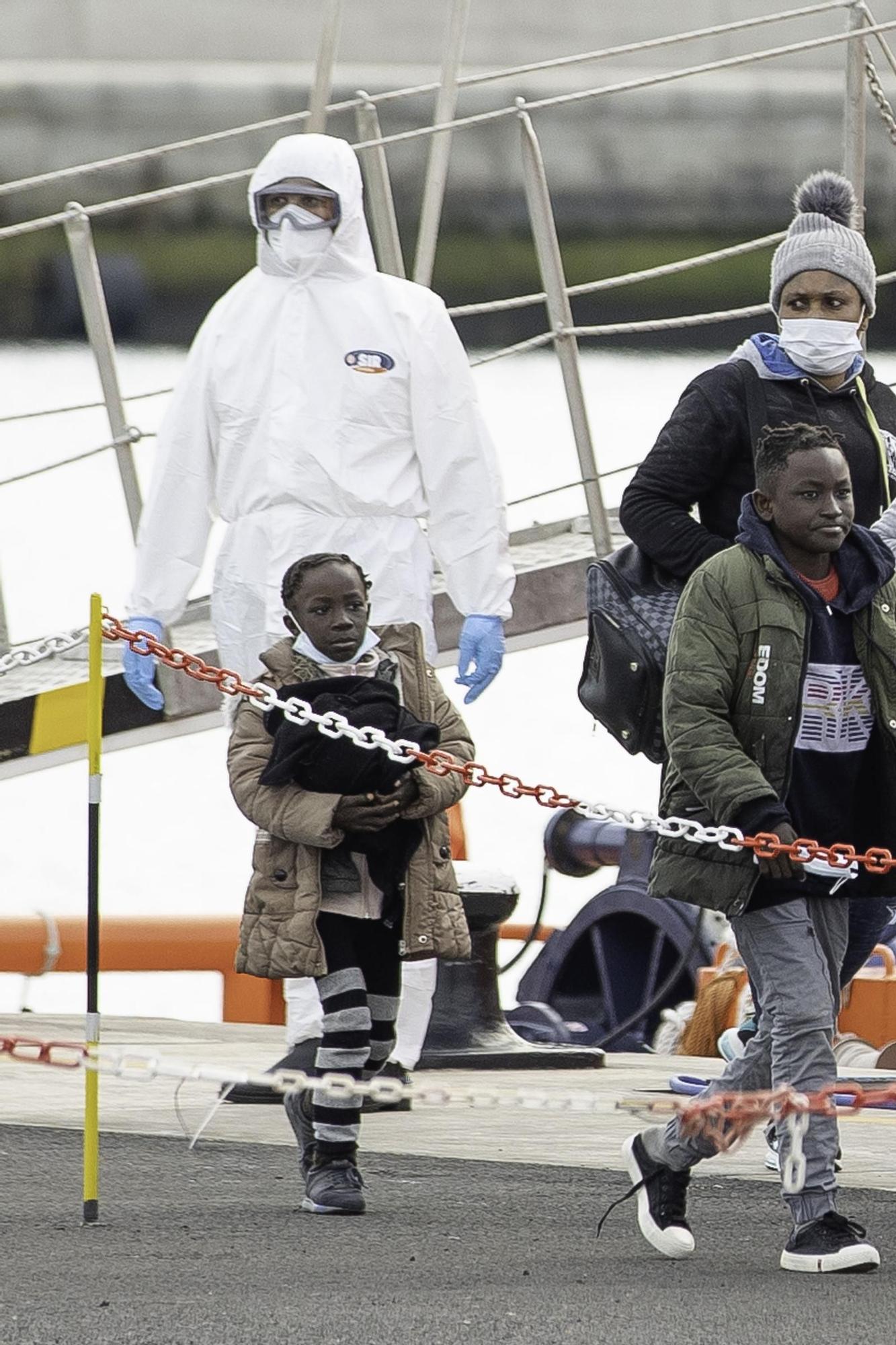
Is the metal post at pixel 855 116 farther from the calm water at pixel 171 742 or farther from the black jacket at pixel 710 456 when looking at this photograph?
the black jacket at pixel 710 456

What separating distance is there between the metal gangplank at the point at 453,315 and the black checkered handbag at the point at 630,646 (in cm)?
181

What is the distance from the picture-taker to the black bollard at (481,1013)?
6.11 metres

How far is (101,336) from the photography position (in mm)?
6574

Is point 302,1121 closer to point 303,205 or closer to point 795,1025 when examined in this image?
point 795,1025

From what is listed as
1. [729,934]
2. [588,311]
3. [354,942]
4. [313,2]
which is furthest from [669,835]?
[313,2]

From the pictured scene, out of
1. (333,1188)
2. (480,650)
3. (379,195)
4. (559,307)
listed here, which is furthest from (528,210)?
(333,1188)

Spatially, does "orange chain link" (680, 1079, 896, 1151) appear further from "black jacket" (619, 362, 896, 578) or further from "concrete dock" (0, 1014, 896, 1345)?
"black jacket" (619, 362, 896, 578)

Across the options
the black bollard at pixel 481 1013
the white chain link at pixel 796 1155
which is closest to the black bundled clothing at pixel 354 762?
the white chain link at pixel 796 1155

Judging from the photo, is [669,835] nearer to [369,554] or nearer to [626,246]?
[369,554]

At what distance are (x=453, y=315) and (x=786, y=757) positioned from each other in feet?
10.3

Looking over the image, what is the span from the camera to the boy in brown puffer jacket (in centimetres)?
425

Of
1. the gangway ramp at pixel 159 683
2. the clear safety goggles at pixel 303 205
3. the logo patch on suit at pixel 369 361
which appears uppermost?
the clear safety goggles at pixel 303 205

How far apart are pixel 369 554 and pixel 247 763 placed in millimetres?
855

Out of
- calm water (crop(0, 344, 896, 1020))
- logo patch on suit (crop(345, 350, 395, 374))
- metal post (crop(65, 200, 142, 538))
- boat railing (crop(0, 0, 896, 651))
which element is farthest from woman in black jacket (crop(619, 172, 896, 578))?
calm water (crop(0, 344, 896, 1020))
